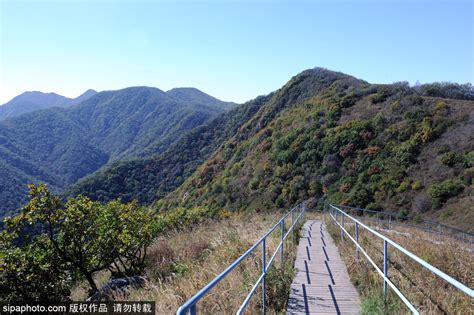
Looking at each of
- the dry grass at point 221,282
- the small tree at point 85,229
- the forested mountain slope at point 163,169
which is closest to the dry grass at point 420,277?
the dry grass at point 221,282

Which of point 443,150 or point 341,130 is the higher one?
point 341,130

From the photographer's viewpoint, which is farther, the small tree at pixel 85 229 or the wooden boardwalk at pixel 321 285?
the small tree at pixel 85 229

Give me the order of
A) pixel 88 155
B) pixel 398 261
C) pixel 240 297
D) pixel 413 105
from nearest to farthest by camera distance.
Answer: pixel 240 297 < pixel 398 261 < pixel 413 105 < pixel 88 155

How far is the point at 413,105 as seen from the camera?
38.2 meters

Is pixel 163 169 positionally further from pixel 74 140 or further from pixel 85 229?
pixel 74 140

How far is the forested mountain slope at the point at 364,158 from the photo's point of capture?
91.1ft

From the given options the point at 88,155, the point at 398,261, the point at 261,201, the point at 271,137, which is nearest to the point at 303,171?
the point at 261,201

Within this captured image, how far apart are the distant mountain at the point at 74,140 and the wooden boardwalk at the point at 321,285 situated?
3608 inches

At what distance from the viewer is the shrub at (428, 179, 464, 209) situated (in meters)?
25.5

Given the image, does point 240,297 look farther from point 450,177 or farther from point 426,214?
point 450,177

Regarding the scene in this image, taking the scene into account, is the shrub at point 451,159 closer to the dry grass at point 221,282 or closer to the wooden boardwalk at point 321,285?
the wooden boardwalk at point 321,285

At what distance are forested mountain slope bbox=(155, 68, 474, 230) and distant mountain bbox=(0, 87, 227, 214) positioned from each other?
6555 centimetres

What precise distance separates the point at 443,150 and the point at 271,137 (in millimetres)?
22008

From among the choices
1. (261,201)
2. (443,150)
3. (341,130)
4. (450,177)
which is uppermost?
(341,130)
